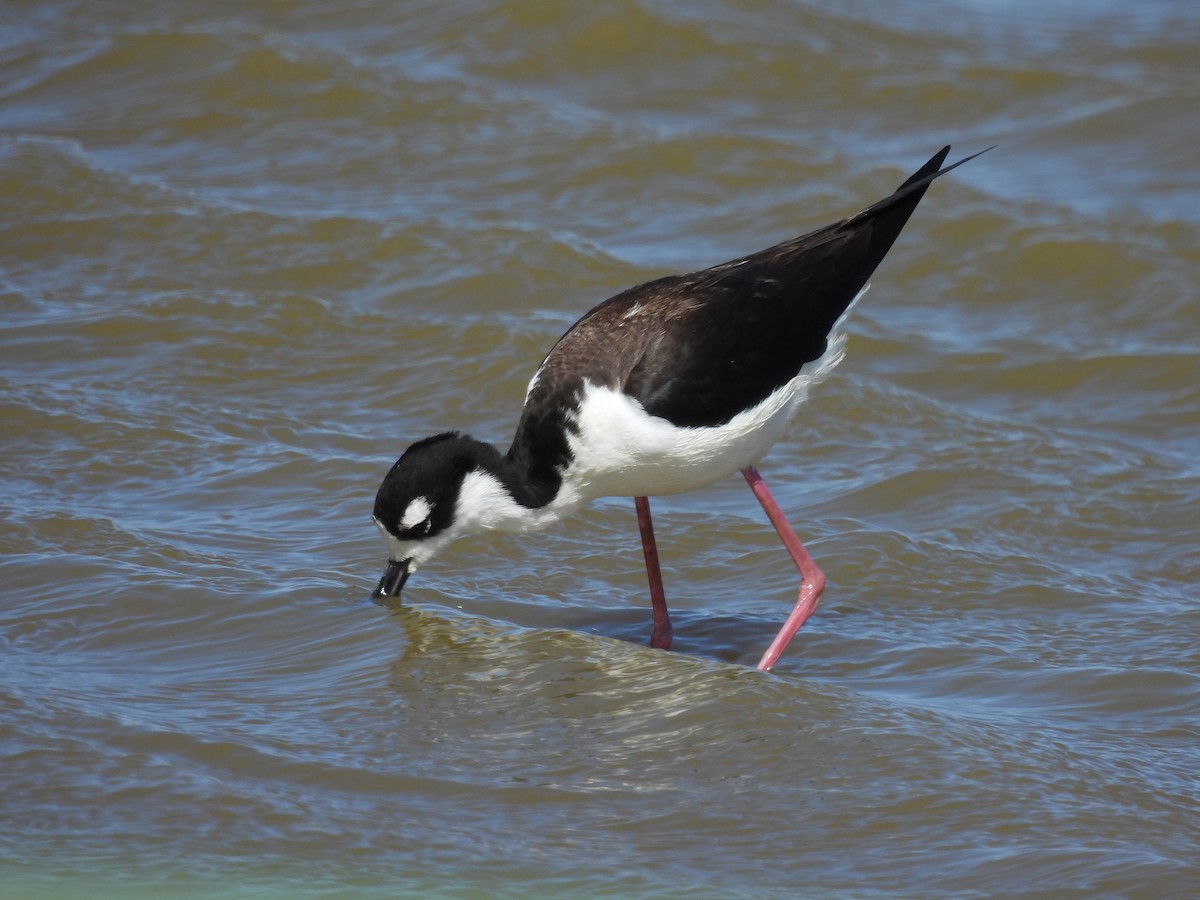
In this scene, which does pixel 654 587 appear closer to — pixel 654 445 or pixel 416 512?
pixel 654 445

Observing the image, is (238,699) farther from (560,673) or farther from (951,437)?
(951,437)

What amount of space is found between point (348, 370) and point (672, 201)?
3.15m

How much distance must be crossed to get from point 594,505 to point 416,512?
184 centimetres

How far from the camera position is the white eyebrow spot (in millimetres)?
6270

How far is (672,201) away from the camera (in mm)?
11383

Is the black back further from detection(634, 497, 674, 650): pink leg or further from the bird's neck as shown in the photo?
detection(634, 497, 674, 650): pink leg

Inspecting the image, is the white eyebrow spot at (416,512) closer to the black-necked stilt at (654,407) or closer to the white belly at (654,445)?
the black-necked stilt at (654,407)

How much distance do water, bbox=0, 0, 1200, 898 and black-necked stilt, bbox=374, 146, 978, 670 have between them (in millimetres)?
486

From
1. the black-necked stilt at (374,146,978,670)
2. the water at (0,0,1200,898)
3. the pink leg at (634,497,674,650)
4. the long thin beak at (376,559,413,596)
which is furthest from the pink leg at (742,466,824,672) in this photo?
the long thin beak at (376,559,413,596)

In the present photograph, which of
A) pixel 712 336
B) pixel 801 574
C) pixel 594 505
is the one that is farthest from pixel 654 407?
pixel 594 505

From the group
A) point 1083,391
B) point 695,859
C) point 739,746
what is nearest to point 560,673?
point 739,746

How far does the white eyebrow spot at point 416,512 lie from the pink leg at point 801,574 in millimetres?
1318

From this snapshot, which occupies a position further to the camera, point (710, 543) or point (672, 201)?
point (672, 201)

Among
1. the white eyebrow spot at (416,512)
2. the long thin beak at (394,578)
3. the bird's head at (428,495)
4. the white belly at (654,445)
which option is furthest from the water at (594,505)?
the white belly at (654,445)
